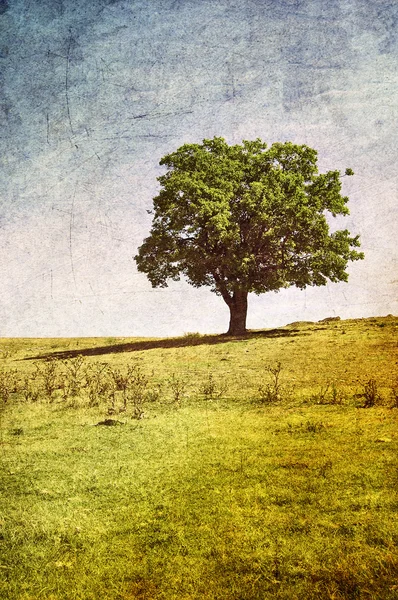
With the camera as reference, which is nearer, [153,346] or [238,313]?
[153,346]

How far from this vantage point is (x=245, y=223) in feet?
79.1

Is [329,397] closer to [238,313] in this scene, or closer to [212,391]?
[212,391]

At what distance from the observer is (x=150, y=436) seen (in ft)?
22.5

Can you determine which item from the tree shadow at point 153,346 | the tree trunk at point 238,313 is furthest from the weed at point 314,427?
the tree trunk at point 238,313

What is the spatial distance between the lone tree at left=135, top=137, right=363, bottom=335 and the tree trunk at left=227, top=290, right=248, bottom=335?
65 millimetres

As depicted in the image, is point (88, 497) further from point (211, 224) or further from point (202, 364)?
point (211, 224)

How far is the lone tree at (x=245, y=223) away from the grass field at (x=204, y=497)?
1449 centimetres

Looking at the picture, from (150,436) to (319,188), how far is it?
2159cm

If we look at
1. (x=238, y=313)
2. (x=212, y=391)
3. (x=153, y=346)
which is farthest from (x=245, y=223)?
(x=212, y=391)

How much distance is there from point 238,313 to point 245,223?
18.9 ft

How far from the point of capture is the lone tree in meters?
22.6

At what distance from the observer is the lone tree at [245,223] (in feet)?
74.2

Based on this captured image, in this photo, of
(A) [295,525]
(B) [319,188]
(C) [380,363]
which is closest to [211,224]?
(B) [319,188]

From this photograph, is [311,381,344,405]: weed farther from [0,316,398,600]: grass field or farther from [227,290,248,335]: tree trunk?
[227,290,248,335]: tree trunk
